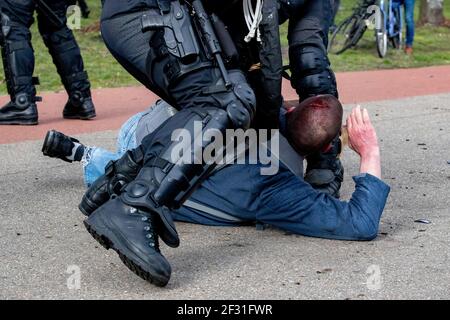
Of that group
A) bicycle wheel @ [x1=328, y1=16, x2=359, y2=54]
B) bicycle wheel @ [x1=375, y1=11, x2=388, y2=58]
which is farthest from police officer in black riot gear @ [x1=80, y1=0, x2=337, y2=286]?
bicycle wheel @ [x1=328, y1=16, x2=359, y2=54]

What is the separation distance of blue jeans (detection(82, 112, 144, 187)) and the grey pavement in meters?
0.17

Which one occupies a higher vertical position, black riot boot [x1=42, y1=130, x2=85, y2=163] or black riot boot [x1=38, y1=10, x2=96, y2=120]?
black riot boot [x1=42, y1=130, x2=85, y2=163]

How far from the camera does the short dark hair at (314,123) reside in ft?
13.7

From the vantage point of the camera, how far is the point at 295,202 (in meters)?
3.98

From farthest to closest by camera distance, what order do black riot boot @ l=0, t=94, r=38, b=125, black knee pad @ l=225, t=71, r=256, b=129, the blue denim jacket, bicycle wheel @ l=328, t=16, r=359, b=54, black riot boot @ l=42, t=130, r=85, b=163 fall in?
bicycle wheel @ l=328, t=16, r=359, b=54, black riot boot @ l=0, t=94, r=38, b=125, black riot boot @ l=42, t=130, r=85, b=163, the blue denim jacket, black knee pad @ l=225, t=71, r=256, b=129

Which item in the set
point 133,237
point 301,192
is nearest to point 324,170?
point 301,192

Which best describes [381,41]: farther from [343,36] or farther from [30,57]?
[30,57]

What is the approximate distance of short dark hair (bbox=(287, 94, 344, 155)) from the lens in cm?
417

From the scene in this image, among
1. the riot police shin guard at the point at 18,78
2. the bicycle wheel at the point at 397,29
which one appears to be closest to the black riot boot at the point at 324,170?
the riot police shin guard at the point at 18,78

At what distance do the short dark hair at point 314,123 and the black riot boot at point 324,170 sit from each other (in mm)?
351

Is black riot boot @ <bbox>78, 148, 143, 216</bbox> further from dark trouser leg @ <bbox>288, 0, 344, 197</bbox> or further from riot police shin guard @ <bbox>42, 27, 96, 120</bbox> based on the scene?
riot police shin guard @ <bbox>42, 27, 96, 120</bbox>

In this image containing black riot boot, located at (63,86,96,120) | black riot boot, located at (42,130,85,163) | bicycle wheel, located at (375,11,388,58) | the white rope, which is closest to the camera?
the white rope

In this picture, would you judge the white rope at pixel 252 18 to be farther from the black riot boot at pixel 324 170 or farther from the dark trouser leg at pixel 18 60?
the dark trouser leg at pixel 18 60

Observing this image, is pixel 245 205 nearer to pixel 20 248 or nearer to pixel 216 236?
pixel 216 236
